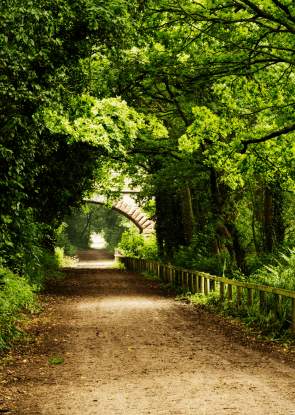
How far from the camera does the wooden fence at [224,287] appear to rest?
39.1 ft

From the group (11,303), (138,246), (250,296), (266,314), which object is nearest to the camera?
(266,314)

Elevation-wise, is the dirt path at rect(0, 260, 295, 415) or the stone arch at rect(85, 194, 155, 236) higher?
the stone arch at rect(85, 194, 155, 236)

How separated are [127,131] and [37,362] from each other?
7.19 meters

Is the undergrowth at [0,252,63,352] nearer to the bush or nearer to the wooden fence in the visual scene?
the bush

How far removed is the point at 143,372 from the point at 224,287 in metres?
8.46

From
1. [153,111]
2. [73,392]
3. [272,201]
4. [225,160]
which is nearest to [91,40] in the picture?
[225,160]

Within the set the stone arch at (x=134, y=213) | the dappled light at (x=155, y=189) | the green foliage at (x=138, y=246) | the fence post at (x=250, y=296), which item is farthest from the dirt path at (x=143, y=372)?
the stone arch at (x=134, y=213)

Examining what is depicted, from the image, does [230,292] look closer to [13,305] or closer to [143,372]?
[13,305]

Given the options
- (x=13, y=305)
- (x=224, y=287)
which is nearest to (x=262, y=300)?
(x=224, y=287)

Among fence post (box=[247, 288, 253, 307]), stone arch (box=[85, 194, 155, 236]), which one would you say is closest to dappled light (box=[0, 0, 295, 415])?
fence post (box=[247, 288, 253, 307])

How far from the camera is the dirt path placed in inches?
248

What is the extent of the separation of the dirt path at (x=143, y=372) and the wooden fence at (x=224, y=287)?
3.65ft

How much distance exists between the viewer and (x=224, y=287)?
1620cm

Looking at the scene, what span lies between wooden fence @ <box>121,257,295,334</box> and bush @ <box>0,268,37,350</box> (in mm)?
5080
